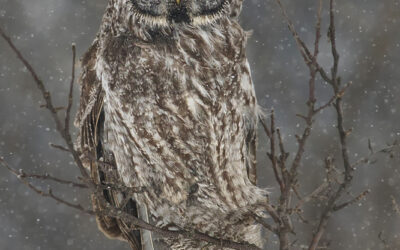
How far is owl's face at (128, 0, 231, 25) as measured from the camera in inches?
142

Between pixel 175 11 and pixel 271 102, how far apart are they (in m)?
6.01

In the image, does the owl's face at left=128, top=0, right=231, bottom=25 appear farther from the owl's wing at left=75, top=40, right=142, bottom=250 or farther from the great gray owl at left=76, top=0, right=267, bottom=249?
the owl's wing at left=75, top=40, right=142, bottom=250

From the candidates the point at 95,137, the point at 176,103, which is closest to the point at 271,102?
the point at 95,137

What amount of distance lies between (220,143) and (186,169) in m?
0.23

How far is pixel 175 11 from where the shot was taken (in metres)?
3.64

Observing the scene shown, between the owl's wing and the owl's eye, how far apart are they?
394 mm

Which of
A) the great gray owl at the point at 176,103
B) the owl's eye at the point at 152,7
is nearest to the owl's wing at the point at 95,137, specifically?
the great gray owl at the point at 176,103

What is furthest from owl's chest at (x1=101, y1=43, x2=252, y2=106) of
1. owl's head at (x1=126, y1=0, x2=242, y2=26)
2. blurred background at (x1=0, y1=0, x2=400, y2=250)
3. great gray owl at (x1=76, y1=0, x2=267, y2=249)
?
blurred background at (x1=0, y1=0, x2=400, y2=250)

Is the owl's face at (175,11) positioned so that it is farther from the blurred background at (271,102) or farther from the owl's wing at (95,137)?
the blurred background at (271,102)

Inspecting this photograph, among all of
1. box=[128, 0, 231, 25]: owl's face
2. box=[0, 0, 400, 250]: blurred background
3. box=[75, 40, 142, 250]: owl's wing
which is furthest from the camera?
box=[0, 0, 400, 250]: blurred background

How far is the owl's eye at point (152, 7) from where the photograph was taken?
362 cm

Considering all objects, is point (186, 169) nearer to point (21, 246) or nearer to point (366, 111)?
point (366, 111)

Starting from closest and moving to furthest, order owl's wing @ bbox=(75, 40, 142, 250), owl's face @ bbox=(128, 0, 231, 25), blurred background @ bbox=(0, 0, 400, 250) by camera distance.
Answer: owl's face @ bbox=(128, 0, 231, 25) → owl's wing @ bbox=(75, 40, 142, 250) → blurred background @ bbox=(0, 0, 400, 250)

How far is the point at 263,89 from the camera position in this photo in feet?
31.2
